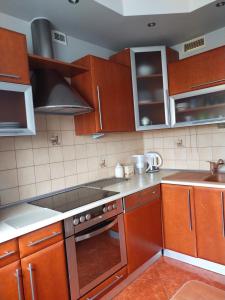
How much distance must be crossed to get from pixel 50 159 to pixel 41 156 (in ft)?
0.30

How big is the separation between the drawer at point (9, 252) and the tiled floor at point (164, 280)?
998 mm

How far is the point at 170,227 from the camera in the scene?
2.17m

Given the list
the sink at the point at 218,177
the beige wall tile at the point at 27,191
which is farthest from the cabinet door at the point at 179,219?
the beige wall tile at the point at 27,191

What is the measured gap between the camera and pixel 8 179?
1.65 metres

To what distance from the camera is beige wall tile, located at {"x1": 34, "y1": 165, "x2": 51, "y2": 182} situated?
1.83 m

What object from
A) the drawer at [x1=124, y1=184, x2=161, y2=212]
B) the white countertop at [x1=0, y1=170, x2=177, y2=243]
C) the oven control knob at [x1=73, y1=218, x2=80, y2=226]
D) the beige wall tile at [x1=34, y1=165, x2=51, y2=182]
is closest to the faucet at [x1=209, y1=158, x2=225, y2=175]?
the drawer at [x1=124, y1=184, x2=161, y2=212]

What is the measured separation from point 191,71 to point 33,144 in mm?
1656

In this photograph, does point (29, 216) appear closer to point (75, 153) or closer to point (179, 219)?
point (75, 153)

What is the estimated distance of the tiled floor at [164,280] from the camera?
5.70 ft

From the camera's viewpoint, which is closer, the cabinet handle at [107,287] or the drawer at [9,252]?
the drawer at [9,252]

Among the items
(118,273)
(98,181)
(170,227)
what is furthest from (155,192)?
(118,273)

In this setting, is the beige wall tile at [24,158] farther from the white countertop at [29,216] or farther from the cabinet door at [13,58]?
the cabinet door at [13,58]

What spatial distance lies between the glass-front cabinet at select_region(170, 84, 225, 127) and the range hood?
992mm

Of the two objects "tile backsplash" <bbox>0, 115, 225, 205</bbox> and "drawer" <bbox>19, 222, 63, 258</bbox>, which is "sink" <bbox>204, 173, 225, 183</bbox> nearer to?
"tile backsplash" <bbox>0, 115, 225, 205</bbox>
